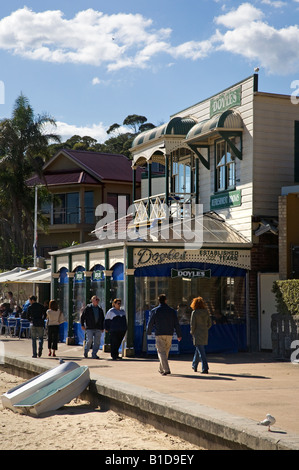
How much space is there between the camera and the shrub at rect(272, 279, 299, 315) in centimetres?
1917

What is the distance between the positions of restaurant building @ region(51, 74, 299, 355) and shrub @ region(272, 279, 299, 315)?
2.66 feet

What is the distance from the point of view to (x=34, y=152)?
4569 cm

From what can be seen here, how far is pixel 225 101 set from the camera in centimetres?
→ 2300

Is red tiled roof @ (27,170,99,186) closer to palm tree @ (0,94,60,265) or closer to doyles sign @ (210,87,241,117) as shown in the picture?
palm tree @ (0,94,60,265)

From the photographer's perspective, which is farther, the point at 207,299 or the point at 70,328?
the point at 70,328

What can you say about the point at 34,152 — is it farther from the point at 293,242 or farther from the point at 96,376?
the point at 96,376

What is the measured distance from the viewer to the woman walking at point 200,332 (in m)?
16.2

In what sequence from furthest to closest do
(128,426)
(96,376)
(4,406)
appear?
(96,376) < (4,406) < (128,426)

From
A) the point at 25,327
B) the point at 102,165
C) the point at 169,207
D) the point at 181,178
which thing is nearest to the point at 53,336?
the point at 169,207

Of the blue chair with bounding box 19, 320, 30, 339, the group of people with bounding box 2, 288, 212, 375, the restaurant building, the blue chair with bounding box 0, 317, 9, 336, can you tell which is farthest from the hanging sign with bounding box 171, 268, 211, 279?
the blue chair with bounding box 0, 317, 9, 336

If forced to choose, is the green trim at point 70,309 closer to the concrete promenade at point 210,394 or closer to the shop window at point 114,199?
the concrete promenade at point 210,394

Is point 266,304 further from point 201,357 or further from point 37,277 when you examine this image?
point 37,277

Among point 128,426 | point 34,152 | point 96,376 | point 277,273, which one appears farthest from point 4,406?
point 34,152

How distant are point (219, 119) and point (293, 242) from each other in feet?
14.1
